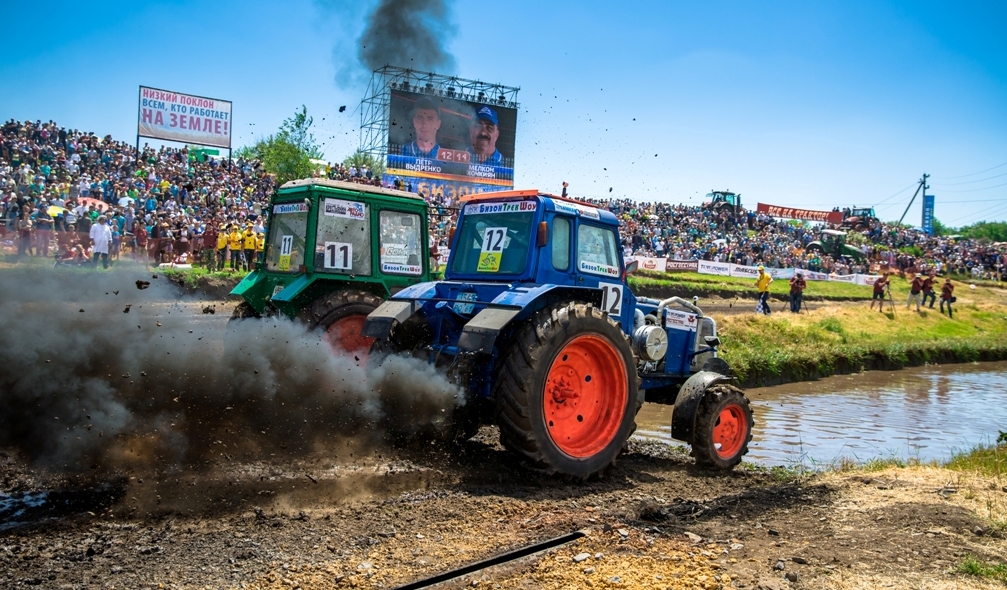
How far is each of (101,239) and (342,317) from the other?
11.2m

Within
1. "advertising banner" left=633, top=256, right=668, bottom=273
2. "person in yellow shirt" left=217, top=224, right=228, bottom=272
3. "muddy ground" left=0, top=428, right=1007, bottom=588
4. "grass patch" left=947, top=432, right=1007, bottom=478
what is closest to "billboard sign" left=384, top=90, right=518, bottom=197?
"advertising banner" left=633, top=256, right=668, bottom=273

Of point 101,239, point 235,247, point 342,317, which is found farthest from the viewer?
point 235,247

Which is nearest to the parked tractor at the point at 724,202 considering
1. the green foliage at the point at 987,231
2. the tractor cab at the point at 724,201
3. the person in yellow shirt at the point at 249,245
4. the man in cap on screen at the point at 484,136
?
the tractor cab at the point at 724,201

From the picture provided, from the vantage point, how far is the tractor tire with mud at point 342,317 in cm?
840

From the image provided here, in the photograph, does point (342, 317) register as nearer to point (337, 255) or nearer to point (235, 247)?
point (337, 255)

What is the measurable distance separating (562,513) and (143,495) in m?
2.78

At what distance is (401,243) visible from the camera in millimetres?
9602

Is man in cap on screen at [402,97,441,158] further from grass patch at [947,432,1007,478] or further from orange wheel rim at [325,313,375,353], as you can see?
grass patch at [947,432,1007,478]

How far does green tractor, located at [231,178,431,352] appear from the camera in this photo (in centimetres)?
861

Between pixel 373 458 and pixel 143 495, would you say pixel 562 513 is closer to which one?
pixel 373 458

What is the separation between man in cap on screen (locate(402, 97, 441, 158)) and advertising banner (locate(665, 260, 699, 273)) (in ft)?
40.5

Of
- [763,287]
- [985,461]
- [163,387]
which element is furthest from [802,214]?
[163,387]

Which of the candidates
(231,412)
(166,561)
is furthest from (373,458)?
(166,561)

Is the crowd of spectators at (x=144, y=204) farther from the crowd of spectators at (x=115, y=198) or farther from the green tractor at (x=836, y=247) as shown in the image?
the green tractor at (x=836, y=247)
